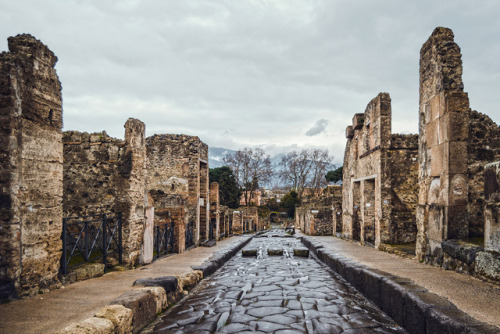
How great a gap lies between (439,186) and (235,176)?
3526cm

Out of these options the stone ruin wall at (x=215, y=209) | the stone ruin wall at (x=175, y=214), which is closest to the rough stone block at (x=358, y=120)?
the stone ruin wall at (x=215, y=209)

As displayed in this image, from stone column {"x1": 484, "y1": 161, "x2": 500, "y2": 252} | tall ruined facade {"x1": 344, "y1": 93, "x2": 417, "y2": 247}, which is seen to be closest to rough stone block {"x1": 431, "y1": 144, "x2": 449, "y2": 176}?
stone column {"x1": 484, "y1": 161, "x2": 500, "y2": 252}

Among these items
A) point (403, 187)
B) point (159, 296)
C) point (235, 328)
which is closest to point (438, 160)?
point (403, 187)

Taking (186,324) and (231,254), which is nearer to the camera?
(186,324)

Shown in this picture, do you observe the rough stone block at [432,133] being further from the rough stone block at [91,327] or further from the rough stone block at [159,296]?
the rough stone block at [91,327]

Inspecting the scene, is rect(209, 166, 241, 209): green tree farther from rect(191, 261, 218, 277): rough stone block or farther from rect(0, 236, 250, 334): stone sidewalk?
rect(0, 236, 250, 334): stone sidewalk

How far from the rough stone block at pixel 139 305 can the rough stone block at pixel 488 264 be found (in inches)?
194

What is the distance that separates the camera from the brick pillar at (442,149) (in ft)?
22.3

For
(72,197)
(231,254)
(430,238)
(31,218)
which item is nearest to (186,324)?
(31,218)

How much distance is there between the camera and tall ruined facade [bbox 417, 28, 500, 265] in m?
6.77

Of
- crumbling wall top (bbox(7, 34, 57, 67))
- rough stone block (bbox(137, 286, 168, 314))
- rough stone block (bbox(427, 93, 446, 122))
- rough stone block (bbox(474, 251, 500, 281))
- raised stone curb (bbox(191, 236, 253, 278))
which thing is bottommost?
raised stone curb (bbox(191, 236, 253, 278))

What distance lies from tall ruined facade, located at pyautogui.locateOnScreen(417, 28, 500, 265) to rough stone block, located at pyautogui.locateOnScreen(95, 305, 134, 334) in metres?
5.60

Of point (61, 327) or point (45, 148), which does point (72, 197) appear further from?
point (61, 327)

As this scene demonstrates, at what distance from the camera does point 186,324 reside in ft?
14.9
